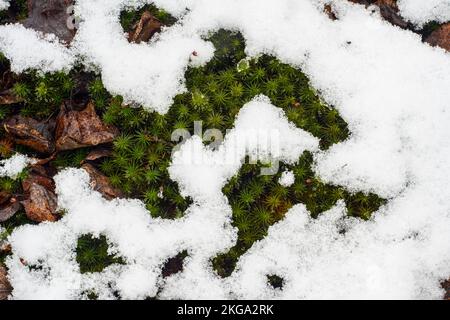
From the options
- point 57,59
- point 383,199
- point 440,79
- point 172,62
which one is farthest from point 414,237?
point 57,59

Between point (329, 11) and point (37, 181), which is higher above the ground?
point (329, 11)

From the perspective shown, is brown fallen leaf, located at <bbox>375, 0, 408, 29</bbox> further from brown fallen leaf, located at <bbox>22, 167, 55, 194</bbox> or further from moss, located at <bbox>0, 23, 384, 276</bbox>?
brown fallen leaf, located at <bbox>22, 167, 55, 194</bbox>

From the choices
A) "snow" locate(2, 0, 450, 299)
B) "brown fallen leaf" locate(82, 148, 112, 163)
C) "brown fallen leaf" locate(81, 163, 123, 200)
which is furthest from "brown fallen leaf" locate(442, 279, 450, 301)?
"brown fallen leaf" locate(82, 148, 112, 163)

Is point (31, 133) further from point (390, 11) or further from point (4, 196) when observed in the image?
point (390, 11)

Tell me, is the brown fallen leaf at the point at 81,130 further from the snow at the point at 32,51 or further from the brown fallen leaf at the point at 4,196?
the brown fallen leaf at the point at 4,196

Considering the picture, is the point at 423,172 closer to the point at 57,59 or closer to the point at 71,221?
the point at 71,221

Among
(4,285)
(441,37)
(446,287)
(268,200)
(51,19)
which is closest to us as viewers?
(4,285)

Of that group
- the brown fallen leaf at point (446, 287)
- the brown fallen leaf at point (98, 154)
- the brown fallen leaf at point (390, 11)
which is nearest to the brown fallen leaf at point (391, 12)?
the brown fallen leaf at point (390, 11)

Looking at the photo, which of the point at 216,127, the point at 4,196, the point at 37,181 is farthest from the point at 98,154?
the point at 216,127
